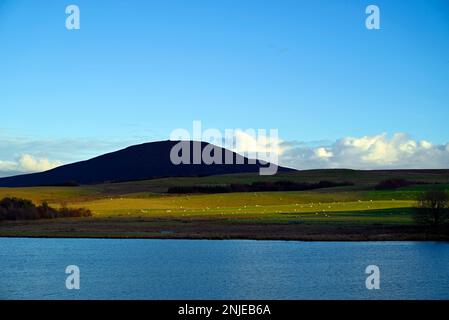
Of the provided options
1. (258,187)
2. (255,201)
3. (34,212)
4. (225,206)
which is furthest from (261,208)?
(258,187)

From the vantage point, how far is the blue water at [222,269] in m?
32.2

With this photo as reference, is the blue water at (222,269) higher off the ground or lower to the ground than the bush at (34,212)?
lower

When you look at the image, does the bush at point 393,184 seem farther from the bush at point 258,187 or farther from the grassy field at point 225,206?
the bush at point 258,187

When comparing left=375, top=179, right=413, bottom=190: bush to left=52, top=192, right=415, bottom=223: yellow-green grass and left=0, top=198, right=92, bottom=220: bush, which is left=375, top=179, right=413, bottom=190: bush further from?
left=0, top=198, right=92, bottom=220: bush

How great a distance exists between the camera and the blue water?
105 feet

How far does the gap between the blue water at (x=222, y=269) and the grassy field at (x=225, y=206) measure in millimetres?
8391

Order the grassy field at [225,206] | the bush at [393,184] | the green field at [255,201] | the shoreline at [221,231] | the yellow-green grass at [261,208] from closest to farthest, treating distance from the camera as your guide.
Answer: the shoreline at [221,231], the grassy field at [225,206], the yellow-green grass at [261,208], the green field at [255,201], the bush at [393,184]

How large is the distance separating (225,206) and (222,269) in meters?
47.2

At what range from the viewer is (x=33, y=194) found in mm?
101125

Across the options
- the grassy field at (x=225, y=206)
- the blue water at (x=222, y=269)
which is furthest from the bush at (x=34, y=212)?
the blue water at (x=222, y=269)

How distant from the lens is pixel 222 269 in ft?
128
